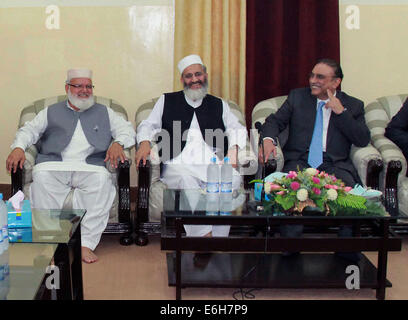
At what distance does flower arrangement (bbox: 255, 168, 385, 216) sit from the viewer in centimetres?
302

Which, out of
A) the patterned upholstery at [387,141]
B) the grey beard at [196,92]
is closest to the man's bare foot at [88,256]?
the grey beard at [196,92]

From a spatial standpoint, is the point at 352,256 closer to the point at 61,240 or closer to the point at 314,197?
the point at 314,197

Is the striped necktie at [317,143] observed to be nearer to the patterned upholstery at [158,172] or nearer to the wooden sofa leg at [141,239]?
the patterned upholstery at [158,172]

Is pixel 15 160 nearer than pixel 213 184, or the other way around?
pixel 213 184

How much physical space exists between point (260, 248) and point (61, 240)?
112cm

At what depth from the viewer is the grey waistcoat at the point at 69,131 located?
13.6ft

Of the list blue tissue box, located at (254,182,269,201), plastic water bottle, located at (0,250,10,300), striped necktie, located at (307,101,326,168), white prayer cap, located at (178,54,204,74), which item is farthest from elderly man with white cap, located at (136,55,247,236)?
plastic water bottle, located at (0,250,10,300)

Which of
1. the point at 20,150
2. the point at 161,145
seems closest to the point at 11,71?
the point at 20,150

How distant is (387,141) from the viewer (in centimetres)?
426

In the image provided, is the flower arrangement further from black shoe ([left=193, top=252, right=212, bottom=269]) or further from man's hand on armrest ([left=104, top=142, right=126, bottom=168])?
man's hand on armrest ([left=104, top=142, right=126, bottom=168])

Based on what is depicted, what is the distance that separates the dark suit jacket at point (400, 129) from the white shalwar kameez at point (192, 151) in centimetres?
121

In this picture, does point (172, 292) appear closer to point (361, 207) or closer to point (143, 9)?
point (361, 207)

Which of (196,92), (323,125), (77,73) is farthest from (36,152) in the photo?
(323,125)
